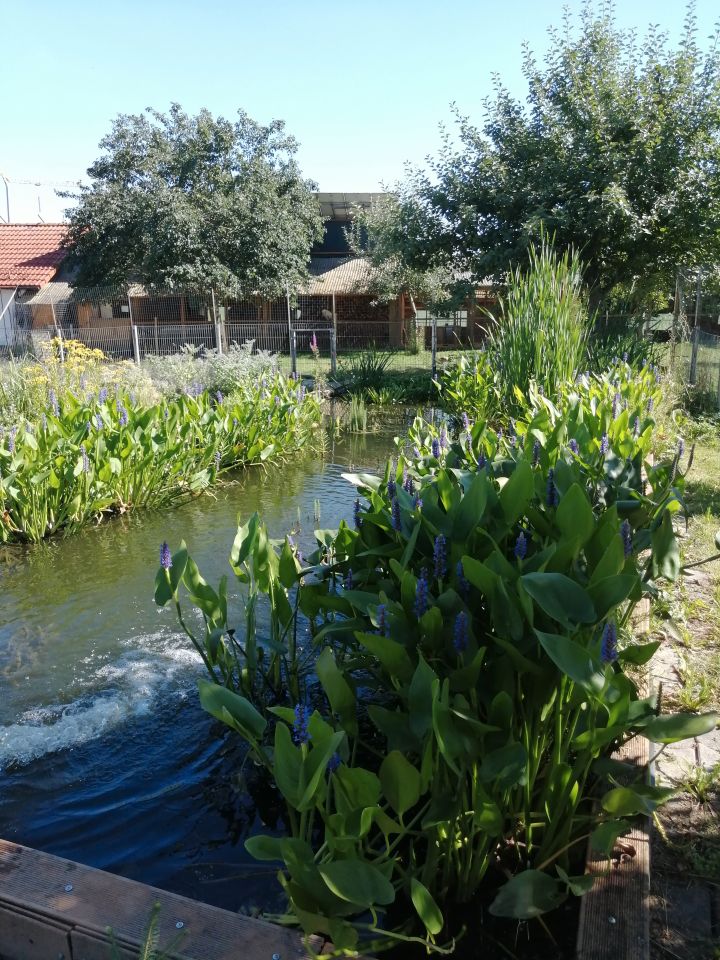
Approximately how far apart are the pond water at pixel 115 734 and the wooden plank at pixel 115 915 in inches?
21.1

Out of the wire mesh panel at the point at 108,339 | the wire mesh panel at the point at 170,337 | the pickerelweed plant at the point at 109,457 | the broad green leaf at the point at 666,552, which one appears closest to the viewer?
the broad green leaf at the point at 666,552

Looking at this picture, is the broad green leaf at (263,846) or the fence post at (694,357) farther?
the fence post at (694,357)

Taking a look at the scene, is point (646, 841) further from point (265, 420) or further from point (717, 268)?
point (717, 268)

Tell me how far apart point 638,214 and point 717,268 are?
3125mm

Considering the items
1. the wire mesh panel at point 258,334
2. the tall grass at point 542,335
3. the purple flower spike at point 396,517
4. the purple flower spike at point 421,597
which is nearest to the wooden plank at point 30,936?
the purple flower spike at point 421,597

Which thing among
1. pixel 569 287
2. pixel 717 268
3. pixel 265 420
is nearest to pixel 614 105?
pixel 717 268

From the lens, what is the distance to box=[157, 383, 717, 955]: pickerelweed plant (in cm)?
164

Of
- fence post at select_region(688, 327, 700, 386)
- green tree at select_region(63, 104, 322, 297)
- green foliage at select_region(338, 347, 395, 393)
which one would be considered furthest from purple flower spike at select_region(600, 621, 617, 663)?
green tree at select_region(63, 104, 322, 297)

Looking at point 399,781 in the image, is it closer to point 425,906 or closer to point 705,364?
point 425,906

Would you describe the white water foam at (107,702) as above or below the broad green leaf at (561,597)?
below

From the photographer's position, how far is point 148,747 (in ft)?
Result: 10.5

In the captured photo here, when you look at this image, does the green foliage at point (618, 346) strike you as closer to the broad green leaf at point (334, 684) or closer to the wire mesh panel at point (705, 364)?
the wire mesh panel at point (705, 364)

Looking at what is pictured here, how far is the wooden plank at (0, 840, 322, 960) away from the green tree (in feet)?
79.6

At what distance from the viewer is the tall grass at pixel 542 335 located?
7129mm
